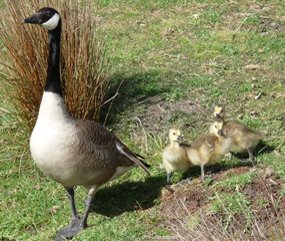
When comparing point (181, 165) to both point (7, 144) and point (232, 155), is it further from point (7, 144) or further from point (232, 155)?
point (7, 144)

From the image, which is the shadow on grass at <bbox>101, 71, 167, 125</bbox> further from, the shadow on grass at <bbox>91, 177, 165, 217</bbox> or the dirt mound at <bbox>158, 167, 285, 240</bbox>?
the dirt mound at <bbox>158, 167, 285, 240</bbox>

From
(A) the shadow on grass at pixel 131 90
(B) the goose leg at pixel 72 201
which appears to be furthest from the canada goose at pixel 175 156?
(A) the shadow on grass at pixel 131 90

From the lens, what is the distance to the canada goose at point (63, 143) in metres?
5.27

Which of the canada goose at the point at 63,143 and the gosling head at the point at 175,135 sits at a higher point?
the canada goose at the point at 63,143

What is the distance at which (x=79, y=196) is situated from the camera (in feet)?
21.3

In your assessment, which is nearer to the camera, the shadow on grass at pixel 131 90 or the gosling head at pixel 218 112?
the gosling head at pixel 218 112

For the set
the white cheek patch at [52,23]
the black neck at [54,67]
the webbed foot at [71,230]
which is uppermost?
the white cheek patch at [52,23]

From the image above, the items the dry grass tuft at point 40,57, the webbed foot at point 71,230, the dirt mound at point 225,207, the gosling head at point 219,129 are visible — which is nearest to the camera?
the dirt mound at point 225,207

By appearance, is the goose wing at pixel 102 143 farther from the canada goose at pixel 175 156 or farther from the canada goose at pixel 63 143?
the canada goose at pixel 175 156

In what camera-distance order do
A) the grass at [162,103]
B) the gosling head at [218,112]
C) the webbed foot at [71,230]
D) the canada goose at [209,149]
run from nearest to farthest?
the webbed foot at [71,230] → the grass at [162,103] → the canada goose at [209,149] → the gosling head at [218,112]

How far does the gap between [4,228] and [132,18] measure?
6.15 metres

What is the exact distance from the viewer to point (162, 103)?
771 cm

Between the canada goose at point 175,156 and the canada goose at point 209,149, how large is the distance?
0.29ft

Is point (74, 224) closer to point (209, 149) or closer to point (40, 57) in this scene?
point (209, 149)
